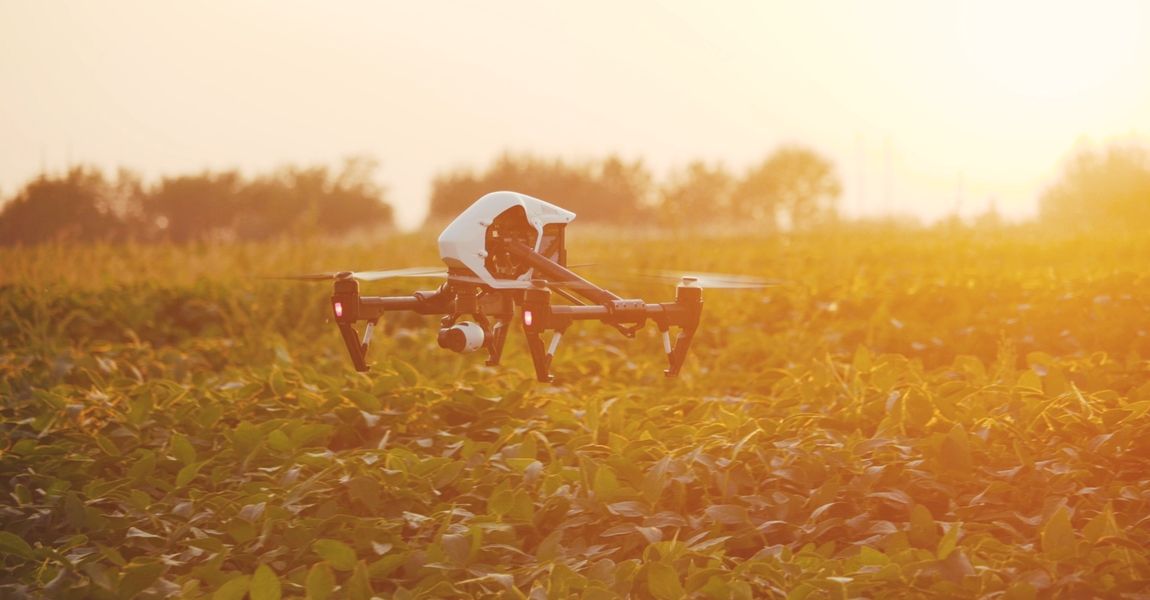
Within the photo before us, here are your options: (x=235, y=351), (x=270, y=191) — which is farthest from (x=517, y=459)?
(x=270, y=191)

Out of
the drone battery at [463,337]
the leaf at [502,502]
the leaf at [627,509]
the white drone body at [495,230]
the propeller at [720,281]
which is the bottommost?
the leaf at [627,509]

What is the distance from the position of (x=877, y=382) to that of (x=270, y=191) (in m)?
30.0

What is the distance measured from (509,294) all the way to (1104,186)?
34.3 m

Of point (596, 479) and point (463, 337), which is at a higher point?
point (463, 337)

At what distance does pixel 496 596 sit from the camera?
462 cm

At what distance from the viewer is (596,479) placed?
5160 millimetres

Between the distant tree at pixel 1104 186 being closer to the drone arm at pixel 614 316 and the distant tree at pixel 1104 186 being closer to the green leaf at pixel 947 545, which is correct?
the green leaf at pixel 947 545

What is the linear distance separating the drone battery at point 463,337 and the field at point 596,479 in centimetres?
222

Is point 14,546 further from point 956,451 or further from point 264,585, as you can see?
point 956,451

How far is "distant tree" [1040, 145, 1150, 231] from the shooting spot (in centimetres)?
3053

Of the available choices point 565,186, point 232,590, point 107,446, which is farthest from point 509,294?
point 565,186

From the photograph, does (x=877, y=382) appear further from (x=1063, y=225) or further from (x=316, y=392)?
(x=1063, y=225)

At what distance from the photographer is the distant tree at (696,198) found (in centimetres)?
342

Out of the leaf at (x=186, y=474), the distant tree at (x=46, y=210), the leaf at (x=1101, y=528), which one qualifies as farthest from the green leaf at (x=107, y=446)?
the distant tree at (x=46, y=210)
